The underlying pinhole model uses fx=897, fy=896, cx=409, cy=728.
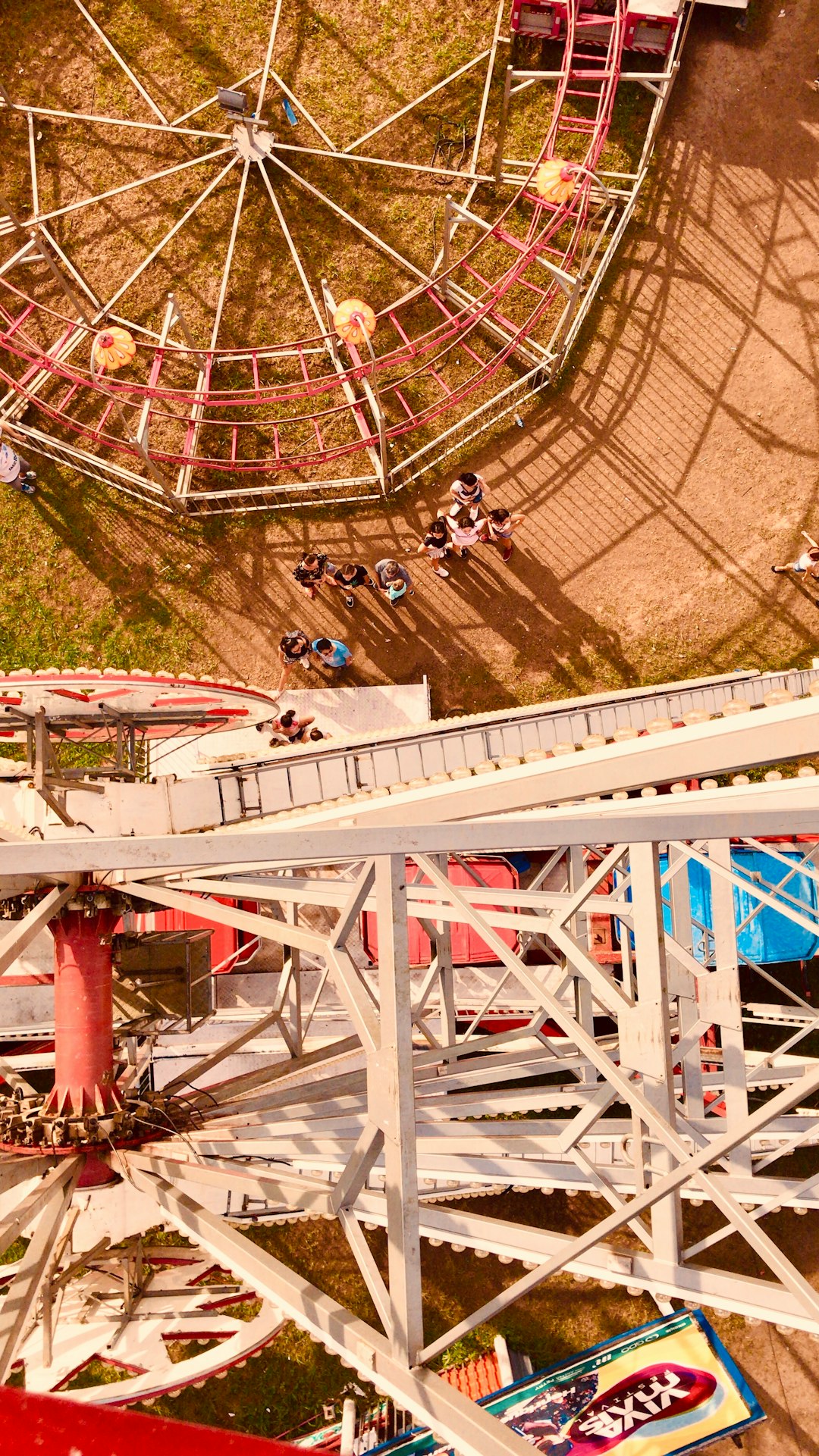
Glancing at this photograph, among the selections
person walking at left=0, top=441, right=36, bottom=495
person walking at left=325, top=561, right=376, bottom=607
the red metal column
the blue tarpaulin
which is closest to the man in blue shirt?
person walking at left=325, top=561, right=376, bottom=607

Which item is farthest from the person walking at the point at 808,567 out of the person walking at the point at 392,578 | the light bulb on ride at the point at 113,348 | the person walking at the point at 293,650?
the light bulb on ride at the point at 113,348

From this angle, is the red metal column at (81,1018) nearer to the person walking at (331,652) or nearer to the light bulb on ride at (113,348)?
the person walking at (331,652)

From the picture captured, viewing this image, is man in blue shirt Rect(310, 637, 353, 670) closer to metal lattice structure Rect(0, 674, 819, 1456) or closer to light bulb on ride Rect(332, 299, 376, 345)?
metal lattice structure Rect(0, 674, 819, 1456)

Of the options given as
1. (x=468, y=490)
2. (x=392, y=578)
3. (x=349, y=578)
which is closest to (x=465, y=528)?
(x=468, y=490)

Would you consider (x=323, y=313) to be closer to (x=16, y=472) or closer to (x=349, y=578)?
(x=349, y=578)

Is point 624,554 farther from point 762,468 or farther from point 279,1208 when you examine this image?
point 279,1208

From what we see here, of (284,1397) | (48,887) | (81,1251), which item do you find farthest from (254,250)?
(284,1397)

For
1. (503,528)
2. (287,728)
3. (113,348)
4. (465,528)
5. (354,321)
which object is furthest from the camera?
(465,528)
